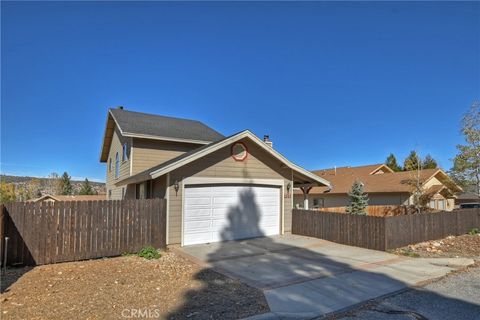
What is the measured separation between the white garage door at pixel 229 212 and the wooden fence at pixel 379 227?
1.32 meters

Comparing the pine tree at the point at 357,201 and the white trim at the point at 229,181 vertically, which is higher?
the white trim at the point at 229,181

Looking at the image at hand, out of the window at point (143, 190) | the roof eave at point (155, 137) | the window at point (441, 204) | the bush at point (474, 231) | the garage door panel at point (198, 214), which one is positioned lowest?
the bush at point (474, 231)

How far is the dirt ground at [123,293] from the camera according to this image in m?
4.97

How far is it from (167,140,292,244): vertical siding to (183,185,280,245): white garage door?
353 mm

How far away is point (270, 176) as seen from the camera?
13617 millimetres

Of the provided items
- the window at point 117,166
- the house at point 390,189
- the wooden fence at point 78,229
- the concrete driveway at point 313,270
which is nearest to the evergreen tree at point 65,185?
the house at point 390,189


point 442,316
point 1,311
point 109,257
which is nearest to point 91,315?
point 1,311

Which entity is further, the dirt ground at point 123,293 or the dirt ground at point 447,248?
the dirt ground at point 447,248

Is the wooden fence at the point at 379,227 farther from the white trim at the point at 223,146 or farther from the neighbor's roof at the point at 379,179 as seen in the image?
the neighbor's roof at the point at 379,179

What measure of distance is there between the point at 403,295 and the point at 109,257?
741cm

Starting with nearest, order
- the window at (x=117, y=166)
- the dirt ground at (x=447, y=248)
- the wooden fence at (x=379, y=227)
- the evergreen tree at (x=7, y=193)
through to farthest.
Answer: the dirt ground at (x=447, y=248) < the wooden fence at (x=379, y=227) < the window at (x=117, y=166) < the evergreen tree at (x=7, y=193)

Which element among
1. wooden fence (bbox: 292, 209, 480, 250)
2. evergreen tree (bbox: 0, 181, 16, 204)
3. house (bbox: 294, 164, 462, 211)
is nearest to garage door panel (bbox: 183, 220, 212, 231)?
wooden fence (bbox: 292, 209, 480, 250)

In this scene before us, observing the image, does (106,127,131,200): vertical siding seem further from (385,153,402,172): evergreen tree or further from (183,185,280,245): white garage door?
(385,153,402,172): evergreen tree

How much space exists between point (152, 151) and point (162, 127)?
214 cm
